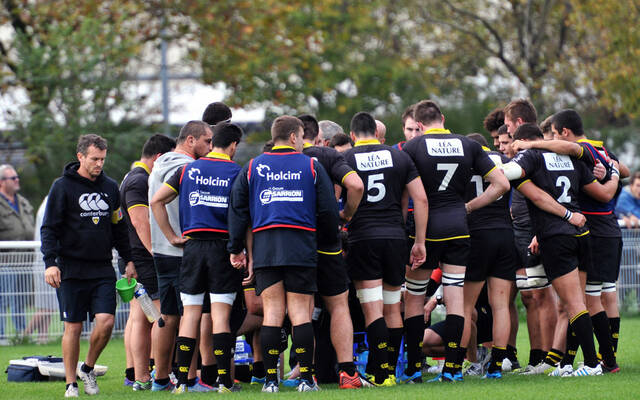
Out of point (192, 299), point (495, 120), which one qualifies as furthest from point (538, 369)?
point (192, 299)

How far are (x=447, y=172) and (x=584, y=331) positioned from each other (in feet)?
5.96

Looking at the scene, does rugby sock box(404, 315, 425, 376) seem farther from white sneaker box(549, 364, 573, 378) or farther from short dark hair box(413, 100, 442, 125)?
short dark hair box(413, 100, 442, 125)

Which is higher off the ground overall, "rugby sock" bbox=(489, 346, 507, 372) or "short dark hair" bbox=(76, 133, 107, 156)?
"short dark hair" bbox=(76, 133, 107, 156)

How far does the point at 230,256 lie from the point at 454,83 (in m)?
23.5

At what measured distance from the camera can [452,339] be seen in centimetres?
890

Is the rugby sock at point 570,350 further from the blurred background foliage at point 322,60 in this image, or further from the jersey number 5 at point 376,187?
the blurred background foliage at point 322,60

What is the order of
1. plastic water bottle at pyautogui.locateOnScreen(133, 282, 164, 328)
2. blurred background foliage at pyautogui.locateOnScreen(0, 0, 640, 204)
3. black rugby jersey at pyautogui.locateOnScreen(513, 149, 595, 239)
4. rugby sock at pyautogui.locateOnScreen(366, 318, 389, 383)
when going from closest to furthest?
rugby sock at pyautogui.locateOnScreen(366, 318, 389, 383)
black rugby jersey at pyautogui.locateOnScreen(513, 149, 595, 239)
plastic water bottle at pyautogui.locateOnScreen(133, 282, 164, 328)
blurred background foliage at pyautogui.locateOnScreen(0, 0, 640, 204)

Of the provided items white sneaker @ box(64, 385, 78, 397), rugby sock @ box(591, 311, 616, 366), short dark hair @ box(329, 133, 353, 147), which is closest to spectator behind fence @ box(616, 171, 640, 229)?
rugby sock @ box(591, 311, 616, 366)

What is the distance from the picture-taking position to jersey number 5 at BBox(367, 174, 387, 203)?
8.91 metres

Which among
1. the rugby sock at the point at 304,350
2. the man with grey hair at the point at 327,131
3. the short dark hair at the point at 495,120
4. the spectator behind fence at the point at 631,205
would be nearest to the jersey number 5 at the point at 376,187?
the rugby sock at the point at 304,350

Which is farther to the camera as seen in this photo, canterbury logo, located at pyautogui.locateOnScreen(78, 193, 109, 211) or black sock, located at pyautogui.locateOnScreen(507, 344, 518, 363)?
black sock, located at pyautogui.locateOnScreen(507, 344, 518, 363)

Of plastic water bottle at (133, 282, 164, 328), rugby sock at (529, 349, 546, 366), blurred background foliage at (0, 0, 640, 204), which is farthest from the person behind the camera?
blurred background foliage at (0, 0, 640, 204)

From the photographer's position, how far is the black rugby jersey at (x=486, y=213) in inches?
370

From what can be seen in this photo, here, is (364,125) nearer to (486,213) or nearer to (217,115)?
(486,213)
